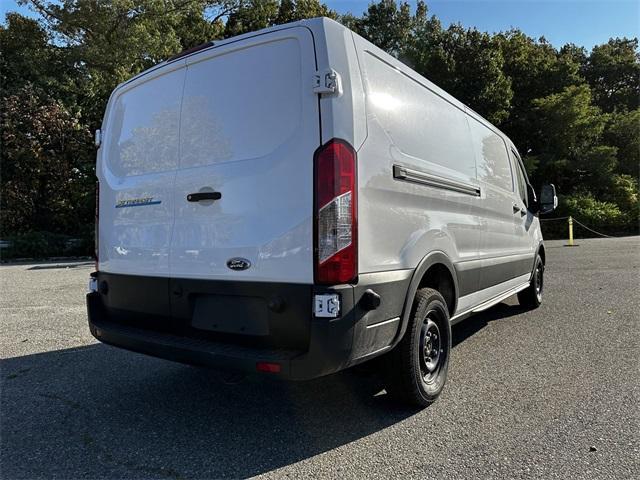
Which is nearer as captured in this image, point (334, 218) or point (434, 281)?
point (334, 218)

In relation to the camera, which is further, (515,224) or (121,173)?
(515,224)

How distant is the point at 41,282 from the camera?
9.68 metres

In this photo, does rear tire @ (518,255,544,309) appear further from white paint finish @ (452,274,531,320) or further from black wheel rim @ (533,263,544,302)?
white paint finish @ (452,274,531,320)

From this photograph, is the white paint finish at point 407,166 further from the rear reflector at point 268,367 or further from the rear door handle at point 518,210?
the rear door handle at point 518,210

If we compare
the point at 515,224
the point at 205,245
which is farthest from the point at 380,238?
the point at 515,224

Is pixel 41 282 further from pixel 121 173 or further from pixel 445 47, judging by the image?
pixel 445 47

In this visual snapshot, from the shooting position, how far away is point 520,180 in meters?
6.08

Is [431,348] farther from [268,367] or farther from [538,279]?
[538,279]

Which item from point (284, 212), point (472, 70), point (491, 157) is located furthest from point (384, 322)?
point (472, 70)

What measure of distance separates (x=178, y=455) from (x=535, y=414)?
2.22m

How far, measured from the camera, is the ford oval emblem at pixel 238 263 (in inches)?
111

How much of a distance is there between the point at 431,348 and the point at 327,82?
197 cm

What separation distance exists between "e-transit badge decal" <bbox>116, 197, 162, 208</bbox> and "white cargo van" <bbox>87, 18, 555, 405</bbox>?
0.01m

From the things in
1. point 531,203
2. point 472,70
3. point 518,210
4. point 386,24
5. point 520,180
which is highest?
point 386,24
